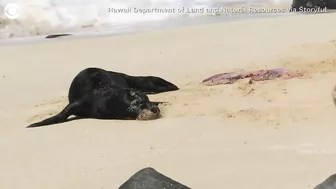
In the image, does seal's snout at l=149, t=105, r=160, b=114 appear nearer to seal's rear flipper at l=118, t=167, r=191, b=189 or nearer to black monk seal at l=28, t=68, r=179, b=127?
black monk seal at l=28, t=68, r=179, b=127

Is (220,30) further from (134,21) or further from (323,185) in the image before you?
(323,185)

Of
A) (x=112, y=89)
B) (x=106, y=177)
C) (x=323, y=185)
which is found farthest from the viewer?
(x=112, y=89)

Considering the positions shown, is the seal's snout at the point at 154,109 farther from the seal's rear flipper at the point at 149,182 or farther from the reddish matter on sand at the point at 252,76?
the seal's rear flipper at the point at 149,182

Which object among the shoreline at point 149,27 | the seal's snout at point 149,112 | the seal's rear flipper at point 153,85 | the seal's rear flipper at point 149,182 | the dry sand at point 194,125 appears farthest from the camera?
the shoreline at point 149,27

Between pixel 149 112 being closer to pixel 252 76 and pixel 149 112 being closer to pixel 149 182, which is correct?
pixel 252 76

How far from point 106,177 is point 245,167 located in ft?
2.35

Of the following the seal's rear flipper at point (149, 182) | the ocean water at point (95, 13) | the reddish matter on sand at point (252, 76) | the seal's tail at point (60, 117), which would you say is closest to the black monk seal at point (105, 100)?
the seal's tail at point (60, 117)

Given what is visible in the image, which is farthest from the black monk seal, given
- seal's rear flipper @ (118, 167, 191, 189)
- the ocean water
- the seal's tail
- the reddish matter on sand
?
the ocean water

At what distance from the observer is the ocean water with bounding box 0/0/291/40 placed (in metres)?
10.8

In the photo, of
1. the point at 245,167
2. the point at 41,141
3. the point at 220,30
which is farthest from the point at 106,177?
the point at 220,30

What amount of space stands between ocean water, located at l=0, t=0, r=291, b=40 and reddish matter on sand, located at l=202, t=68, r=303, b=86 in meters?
4.76

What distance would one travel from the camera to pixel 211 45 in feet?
25.0

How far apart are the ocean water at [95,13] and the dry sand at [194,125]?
300 centimetres

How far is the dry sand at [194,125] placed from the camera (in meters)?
3.33
